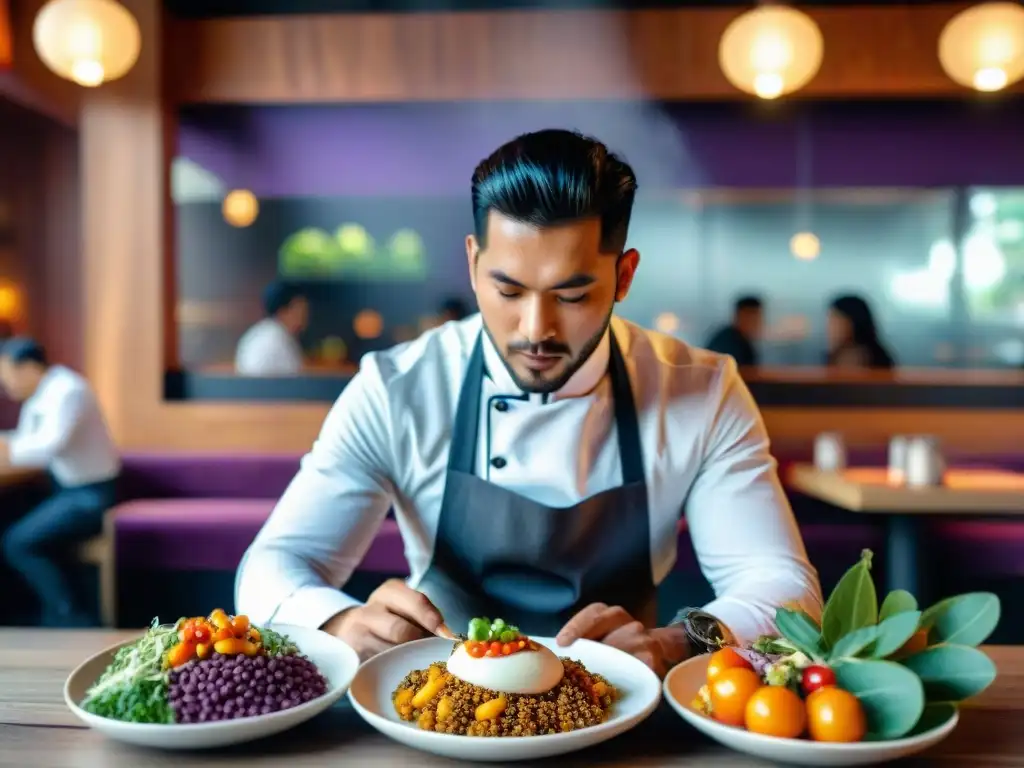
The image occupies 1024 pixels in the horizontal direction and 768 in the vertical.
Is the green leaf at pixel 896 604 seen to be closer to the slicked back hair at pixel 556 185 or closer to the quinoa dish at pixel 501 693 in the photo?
the quinoa dish at pixel 501 693

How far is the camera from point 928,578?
350cm

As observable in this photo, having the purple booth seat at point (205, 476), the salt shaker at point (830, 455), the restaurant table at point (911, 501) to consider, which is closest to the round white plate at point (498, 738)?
the restaurant table at point (911, 501)

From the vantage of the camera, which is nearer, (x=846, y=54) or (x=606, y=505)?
(x=606, y=505)

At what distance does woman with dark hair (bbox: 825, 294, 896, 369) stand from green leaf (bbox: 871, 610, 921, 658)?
452cm

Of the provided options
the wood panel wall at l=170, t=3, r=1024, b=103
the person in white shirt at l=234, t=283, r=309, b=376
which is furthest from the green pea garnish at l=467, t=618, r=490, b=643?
the wood panel wall at l=170, t=3, r=1024, b=103

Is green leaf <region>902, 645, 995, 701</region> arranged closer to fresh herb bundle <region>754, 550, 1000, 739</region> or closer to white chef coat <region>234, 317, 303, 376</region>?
fresh herb bundle <region>754, 550, 1000, 739</region>

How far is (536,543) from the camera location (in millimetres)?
1523

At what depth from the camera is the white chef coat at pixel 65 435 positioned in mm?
3889

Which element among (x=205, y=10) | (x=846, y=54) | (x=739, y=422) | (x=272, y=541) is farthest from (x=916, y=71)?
(x=272, y=541)

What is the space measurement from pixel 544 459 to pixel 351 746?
67cm

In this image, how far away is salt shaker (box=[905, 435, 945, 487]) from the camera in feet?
11.1

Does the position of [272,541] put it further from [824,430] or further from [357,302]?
[357,302]

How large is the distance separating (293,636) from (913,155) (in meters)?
5.03

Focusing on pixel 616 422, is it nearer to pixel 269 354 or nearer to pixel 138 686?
pixel 138 686
